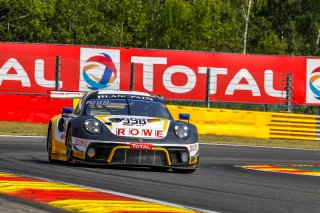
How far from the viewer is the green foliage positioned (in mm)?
47656

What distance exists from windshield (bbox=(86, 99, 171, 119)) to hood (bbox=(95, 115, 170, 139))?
547 millimetres

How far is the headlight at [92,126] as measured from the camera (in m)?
13.4

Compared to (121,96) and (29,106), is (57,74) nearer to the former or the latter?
(29,106)

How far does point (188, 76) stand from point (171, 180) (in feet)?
56.0

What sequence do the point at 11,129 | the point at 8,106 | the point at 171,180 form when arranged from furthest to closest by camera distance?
the point at 8,106
the point at 11,129
the point at 171,180

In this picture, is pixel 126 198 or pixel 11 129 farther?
pixel 11 129

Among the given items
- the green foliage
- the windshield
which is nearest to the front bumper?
the windshield

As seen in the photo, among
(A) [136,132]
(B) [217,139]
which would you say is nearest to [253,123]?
(B) [217,139]

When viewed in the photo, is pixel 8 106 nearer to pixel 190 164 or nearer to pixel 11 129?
pixel 11 129

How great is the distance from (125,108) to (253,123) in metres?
11.8

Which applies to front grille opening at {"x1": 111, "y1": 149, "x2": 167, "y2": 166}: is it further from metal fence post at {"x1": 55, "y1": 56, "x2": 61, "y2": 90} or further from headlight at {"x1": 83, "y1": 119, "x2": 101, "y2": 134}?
metal fence post at {"x1": 55, "y1": 56, "x2": 61, "y2": 90}

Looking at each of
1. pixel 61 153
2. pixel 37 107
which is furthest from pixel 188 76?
pixel 61 153

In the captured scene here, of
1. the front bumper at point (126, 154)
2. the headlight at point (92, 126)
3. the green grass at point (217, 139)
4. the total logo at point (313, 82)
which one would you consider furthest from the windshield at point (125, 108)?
the total logo at point (313, 82)

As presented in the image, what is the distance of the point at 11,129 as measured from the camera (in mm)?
24938
